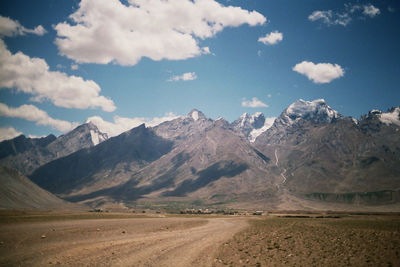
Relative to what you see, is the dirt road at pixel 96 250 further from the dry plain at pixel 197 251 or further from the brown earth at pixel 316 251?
the brown earth at pixel 316 251

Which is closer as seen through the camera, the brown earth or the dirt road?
the brown earth

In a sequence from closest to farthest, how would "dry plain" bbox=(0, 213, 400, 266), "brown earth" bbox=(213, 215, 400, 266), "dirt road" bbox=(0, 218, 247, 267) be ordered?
"brown earth" bbox=(213, 215, 400, 266) → "dry plain" bbox=(0, 213, 400, 266) → "dirt road" bbox=(0, 218, 247, 267)

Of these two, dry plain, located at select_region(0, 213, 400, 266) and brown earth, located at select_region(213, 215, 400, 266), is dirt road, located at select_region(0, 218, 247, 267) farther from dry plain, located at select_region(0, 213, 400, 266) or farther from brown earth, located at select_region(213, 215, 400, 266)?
brown earth, located at select_region(213, 215, 400, 266)

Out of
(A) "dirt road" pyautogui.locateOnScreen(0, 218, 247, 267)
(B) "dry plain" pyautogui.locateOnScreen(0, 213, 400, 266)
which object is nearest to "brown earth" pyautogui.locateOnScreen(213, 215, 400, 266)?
(B) "dry plain" pyautogui.locateOnScreen(0, 213, 400, 266)

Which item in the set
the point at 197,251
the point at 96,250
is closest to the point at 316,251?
the point at 197,251

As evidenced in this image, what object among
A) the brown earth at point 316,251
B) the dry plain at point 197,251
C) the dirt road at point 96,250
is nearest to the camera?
the brown earth at point 316,251

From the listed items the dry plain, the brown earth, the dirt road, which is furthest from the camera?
the dirt road

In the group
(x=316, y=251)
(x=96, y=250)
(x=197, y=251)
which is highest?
(x=316, y=251)

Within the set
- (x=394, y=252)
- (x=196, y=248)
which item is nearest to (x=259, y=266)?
(x=196, y=248)

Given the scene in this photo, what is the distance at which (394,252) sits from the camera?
26.8m

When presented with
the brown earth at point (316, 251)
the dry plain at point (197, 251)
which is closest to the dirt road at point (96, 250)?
the dry plain at point (197, 251)

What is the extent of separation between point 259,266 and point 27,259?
864 inches

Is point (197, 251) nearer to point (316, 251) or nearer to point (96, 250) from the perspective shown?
point (96, 250)

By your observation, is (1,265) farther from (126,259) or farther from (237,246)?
(237,246)
